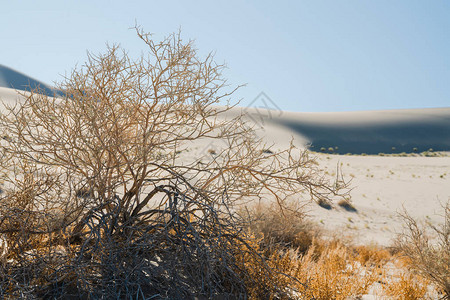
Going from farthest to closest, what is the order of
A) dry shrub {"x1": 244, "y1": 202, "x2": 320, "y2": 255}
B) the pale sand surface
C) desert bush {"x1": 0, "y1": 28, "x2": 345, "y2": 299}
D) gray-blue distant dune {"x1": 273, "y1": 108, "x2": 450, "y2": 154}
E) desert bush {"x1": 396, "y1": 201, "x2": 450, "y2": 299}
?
gray-blue distant dune {"x1": 273, "y1": 108, "x2": 450, "y2": 154} → the pale sand surface → dry shrub {"x1": 244, "y1": 202, "x2": 320, "y2": 255} → desert bush {"x1": 396, "y1": 201, "x2": 450, "y2": 299} → desert bush {"x1": 0, "y1": 28, "x2": 345, "y2": 299}

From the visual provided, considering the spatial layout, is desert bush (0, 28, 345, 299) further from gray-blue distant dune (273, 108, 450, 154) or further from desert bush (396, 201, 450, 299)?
gray-blue distant dune (273, 108, 450, 154)

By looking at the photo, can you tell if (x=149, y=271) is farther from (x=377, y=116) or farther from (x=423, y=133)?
(x=377, y=116)

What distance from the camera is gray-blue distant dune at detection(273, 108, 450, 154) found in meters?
62.7

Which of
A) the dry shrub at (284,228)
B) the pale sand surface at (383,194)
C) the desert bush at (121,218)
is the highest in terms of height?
the desert bush at (121,218)

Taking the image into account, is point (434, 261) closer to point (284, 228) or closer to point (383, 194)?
point (284, 228)

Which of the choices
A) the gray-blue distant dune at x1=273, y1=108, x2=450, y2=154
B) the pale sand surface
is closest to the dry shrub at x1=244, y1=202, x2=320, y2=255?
the pale sand surface

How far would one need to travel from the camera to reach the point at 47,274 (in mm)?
3752

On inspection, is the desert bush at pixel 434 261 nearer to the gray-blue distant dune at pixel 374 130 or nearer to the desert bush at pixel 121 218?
the desert bush at pixel 121 218

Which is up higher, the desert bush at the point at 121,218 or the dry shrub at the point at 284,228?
the desert bush at the point at 121,218

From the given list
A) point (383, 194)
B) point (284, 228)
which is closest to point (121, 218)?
point (284, 228)

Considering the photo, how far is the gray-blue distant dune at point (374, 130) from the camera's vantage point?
62719 mm

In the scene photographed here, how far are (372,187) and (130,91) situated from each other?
2363cm

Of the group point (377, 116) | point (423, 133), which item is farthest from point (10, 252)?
point (377, 116)

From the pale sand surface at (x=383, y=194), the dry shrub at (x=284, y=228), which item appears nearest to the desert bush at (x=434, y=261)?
the pale sand surface at (x=383, y=194)
